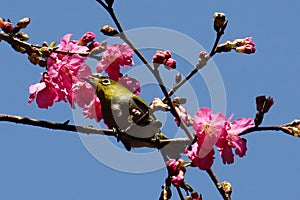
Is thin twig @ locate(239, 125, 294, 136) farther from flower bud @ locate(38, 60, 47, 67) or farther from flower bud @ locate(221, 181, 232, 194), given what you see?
flower bud @ locate(38, 60, 47, 67)

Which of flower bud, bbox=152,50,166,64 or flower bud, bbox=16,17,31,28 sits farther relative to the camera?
flower bud, bbox=16,17,31,28

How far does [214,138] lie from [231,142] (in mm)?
153

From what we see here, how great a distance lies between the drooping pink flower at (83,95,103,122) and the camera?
411cm

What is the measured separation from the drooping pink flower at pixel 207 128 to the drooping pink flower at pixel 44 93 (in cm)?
120

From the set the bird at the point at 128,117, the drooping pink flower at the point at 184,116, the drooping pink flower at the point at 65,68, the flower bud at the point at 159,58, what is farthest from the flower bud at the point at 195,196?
the drooping pink flower at the point at 65,68

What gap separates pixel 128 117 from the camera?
462 centimetres

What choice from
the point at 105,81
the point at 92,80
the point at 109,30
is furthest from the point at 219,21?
the point at 105,81

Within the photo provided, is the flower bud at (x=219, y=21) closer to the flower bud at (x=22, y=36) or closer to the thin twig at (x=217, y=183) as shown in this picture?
the thin twig at (x=217, y=183)

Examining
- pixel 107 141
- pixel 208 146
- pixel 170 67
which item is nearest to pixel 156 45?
pixel 170 67

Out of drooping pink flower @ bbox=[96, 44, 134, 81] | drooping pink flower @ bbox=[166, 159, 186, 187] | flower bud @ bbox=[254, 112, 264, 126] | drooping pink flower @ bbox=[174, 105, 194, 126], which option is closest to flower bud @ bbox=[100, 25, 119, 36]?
drooping pink flower @ bbox=[96, 44, 134, 81]

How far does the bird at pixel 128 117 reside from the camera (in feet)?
12.3

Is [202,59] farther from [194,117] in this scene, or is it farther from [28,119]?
[28,119]

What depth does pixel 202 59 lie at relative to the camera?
357cm

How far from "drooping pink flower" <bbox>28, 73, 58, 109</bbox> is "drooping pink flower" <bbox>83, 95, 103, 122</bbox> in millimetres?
256
